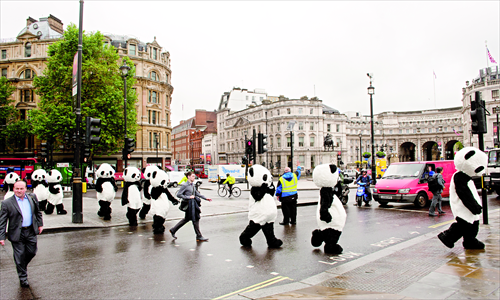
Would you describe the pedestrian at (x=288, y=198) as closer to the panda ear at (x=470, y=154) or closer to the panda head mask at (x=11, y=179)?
the panda ear at (x=470, y=154)

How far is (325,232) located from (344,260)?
0.65m

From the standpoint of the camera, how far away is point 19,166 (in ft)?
103

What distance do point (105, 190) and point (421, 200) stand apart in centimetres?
1257

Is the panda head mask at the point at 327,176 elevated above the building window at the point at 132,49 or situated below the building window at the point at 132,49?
below

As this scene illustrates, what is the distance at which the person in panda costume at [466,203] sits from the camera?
20.7ft

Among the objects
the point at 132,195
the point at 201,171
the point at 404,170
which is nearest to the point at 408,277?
the point at 132,195

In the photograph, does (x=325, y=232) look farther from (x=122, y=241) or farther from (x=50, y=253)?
(x=50, y=253)

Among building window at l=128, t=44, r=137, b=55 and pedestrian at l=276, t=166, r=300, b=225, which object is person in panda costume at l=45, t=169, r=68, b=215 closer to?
pedestrian at l=276, t=166, r=300, b=225

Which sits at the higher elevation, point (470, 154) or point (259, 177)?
point (470, 154)

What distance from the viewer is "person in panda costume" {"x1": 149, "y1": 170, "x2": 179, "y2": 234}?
915cm

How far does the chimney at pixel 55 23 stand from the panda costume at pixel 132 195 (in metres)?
48.5

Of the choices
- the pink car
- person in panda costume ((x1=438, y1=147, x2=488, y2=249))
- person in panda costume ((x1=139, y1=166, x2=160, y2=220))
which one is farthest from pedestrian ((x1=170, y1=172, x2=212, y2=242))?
the pink car

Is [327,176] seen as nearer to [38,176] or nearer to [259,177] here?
[259,177]

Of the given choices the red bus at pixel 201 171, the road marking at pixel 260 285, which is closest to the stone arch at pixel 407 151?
the red bus at pixel 201 171
